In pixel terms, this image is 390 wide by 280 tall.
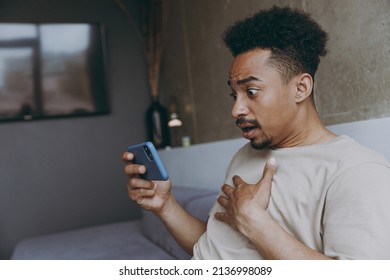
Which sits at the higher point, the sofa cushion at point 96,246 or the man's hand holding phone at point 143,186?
the man's hand holding phone at point 143,186

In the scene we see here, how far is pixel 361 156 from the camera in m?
0.77

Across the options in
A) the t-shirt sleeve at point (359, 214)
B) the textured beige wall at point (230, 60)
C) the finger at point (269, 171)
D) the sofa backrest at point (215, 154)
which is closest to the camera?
the t-shirt sleeve at point (359, 214)

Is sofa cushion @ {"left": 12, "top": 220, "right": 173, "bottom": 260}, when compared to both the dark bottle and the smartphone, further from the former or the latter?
the smartphone

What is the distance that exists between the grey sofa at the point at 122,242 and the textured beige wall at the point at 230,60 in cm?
45

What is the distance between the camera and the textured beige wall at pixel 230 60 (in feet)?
3.58

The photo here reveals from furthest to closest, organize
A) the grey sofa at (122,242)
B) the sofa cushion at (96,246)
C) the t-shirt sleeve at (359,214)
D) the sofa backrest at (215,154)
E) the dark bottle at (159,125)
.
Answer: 1. the dark bottle at (159,125)
2. the sofa cushion at (96,246)
3. the grey sofa at (122,242)
4. the sofa backrest at (215,154)
5. the t-shirt sleeve at (359,214)

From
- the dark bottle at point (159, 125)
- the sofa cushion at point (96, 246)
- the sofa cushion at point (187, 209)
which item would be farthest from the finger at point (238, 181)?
the dark bottle at point (159, 125)

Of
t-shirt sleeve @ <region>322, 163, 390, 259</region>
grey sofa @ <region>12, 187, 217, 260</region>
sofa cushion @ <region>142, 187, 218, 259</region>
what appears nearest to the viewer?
t-shirt sleeve @ <region>322, 163, 390, 259</region>

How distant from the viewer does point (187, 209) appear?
5.45 ft

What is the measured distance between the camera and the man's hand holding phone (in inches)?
39.9

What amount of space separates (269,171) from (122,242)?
135cm

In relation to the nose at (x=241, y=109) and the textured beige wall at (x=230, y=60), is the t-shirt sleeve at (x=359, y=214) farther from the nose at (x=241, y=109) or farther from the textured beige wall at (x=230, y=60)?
the textured beige wall at (x=230, y=60)

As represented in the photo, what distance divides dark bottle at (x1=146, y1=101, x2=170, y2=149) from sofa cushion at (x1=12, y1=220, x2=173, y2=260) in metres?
0.70

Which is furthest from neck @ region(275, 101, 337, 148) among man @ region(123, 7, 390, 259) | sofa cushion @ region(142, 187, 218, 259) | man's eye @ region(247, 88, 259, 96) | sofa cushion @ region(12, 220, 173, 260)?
sofa cushion @ region(12, 220, 173, 260)
